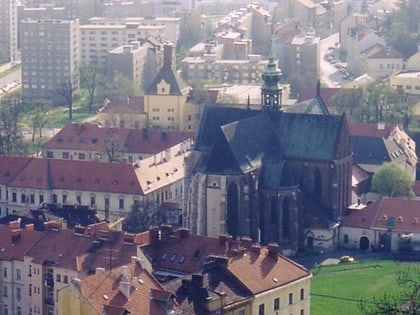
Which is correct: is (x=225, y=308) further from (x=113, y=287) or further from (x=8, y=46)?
(x=8, y=46)

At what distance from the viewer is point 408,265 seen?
76.8 m

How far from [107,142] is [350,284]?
3293cm

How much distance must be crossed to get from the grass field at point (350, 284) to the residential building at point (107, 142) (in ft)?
81.0

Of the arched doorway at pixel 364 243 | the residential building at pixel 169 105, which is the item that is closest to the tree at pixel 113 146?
the residential building at pixel 169 105

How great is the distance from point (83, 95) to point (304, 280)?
3304 inches

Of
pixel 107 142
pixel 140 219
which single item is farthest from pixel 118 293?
pixel 107 142

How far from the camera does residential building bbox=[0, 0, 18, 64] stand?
171 meters

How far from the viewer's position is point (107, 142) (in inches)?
4026

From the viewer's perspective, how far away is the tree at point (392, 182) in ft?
292

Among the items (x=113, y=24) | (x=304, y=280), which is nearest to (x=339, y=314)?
(x=304, y=280)

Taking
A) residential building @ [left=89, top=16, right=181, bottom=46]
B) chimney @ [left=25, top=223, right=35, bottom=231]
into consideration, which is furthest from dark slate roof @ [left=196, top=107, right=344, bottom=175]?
residential building @ [left=89, top=16, right=181, bottom=46]

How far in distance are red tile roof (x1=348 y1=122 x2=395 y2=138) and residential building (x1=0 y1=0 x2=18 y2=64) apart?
3093 inches

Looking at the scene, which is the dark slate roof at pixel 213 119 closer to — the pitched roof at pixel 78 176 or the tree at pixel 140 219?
the tree at pixel 140 219

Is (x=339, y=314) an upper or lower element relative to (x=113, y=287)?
lower
